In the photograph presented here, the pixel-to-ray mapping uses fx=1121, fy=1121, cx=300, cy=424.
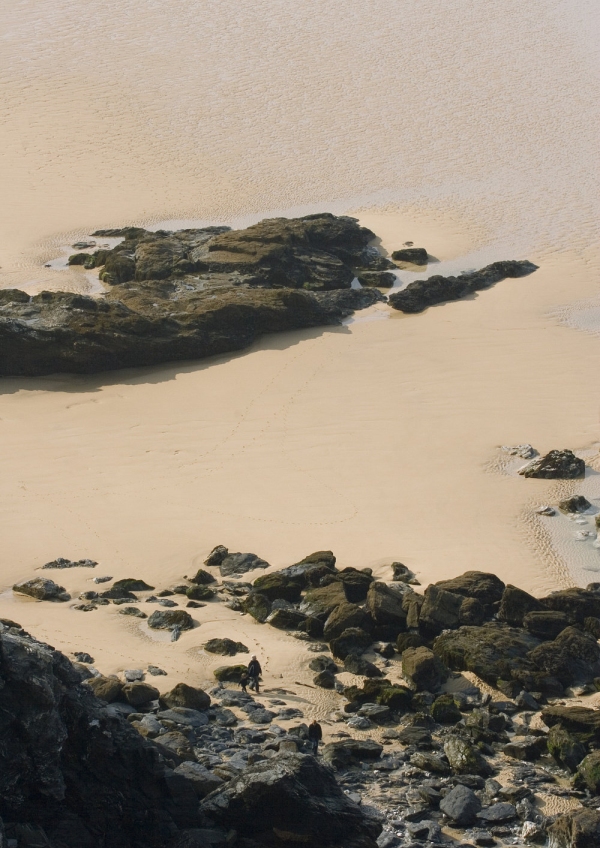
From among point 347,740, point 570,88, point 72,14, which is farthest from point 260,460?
point 72,14

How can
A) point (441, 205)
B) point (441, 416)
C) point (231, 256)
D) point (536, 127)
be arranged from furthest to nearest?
point (536, 127), point (441, 205), point (231, 256), point (441, 416)

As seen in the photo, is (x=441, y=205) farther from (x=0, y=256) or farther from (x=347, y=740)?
(x=347, y=740)

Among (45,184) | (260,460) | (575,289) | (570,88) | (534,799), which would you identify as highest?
(570,88)

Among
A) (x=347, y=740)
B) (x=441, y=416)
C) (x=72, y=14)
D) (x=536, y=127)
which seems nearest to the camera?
Answer: (x=347, y=740)

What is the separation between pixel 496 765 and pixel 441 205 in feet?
98.7

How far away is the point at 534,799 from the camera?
38.5 ft

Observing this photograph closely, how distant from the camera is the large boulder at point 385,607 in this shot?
50.8 feet

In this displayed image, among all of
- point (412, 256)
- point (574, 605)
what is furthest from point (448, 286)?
point (574, 605)

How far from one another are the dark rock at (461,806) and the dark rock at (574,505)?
879cm

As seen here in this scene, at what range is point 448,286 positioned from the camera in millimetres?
31188

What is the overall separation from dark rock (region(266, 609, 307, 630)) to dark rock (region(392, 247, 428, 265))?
19908 millimetres

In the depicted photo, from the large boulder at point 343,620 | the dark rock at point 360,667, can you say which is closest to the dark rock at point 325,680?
the dark rock at point 360,667

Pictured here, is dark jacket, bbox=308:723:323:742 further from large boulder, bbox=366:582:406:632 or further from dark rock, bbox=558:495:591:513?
dark rock, bbox=558:495:591:513

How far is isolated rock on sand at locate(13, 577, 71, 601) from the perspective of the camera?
16469mm
